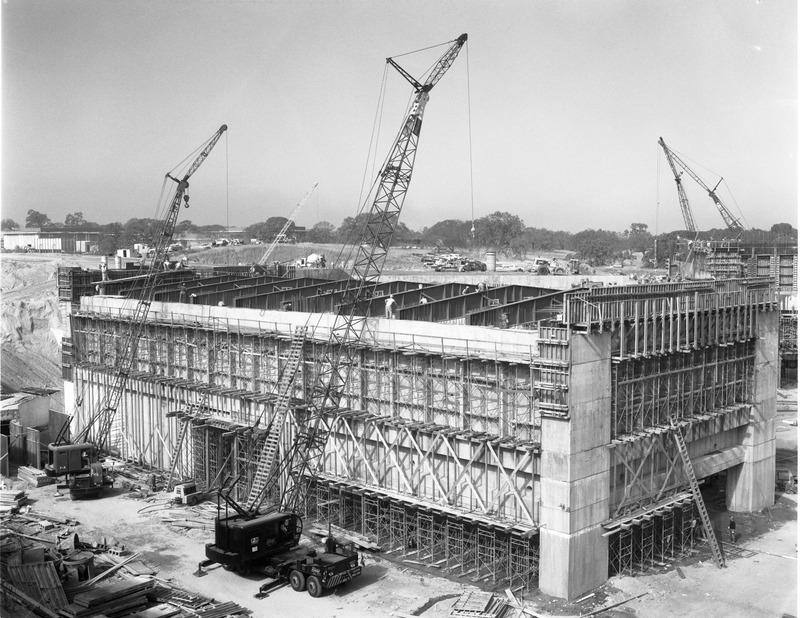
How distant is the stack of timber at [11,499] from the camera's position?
1565 inches

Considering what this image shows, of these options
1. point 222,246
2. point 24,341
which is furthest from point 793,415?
point 222,246

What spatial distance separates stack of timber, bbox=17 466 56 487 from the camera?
44594 millimetres

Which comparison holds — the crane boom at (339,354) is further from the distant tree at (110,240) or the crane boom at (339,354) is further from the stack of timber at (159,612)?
the distant tree at (110,240)

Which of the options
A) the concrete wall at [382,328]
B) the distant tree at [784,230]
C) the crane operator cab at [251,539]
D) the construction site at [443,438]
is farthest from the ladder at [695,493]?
the distant tree at [784,230]

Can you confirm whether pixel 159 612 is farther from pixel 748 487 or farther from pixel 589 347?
pixel 748 487

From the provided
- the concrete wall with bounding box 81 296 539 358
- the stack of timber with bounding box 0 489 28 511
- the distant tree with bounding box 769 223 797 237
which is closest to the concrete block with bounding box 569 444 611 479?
the concrete wall with bounding box 81 296 539 358

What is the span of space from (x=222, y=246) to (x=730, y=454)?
12020cm

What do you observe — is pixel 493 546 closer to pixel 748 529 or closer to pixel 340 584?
pixel 340 584

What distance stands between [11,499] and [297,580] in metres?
18.0

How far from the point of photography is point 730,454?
38344 mm

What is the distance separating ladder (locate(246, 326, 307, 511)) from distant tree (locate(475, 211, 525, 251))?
Result: 131m

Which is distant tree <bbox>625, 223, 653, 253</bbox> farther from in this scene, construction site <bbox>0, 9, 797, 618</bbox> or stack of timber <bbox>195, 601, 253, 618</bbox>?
stack of timber <bbox>195, 601, 253, 618</bbox>

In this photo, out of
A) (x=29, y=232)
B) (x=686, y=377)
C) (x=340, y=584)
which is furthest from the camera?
(x=29, y=232)

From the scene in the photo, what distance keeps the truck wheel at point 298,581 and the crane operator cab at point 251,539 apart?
1594 mm
